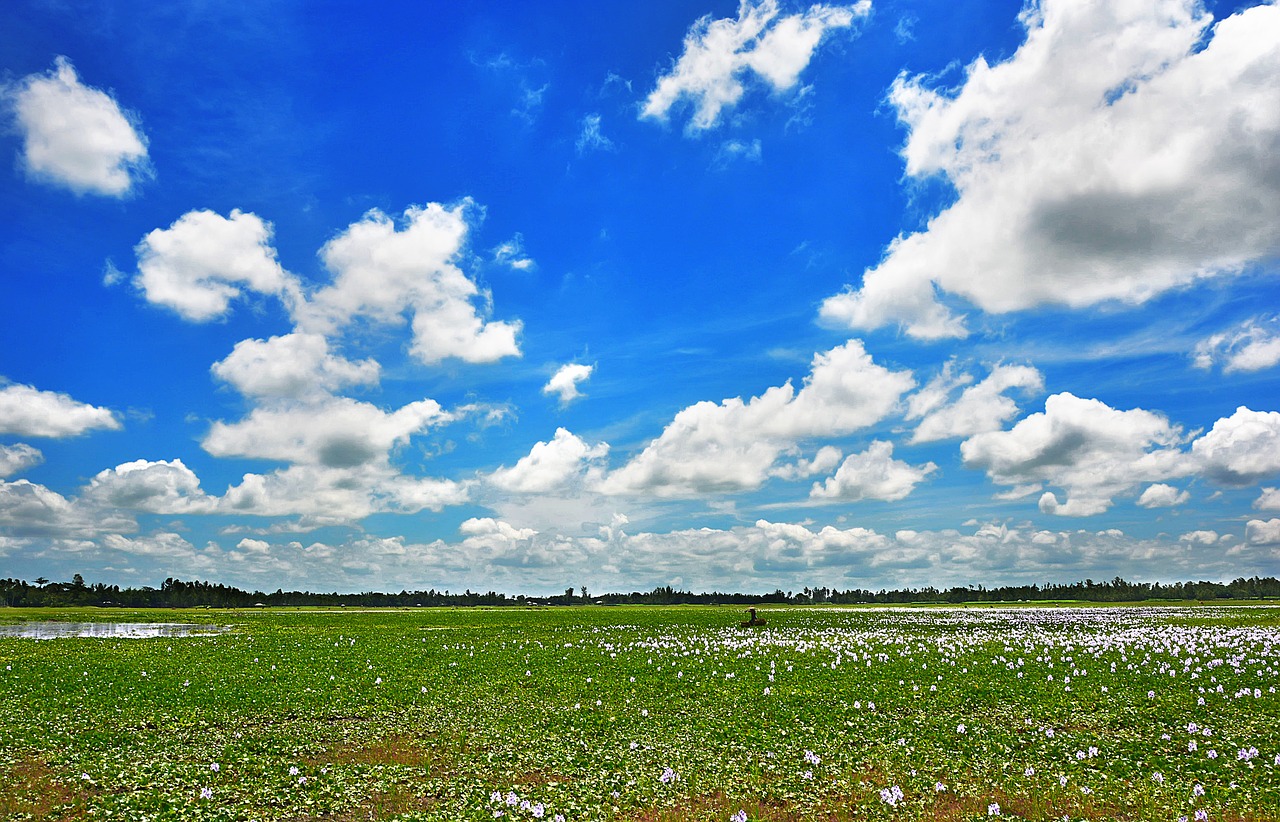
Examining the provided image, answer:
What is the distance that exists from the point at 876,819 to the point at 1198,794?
20.1 feet

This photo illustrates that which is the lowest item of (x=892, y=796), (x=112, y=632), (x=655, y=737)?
(x=112, y=632)

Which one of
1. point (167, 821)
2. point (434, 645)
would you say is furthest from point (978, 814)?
point (434, 645)

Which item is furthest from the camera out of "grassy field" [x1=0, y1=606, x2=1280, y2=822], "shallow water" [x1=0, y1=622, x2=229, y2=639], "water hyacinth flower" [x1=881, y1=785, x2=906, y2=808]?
"shallow water" [x1=0, y1=622, x2=229, y2=639]

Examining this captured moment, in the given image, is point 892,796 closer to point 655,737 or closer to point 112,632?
point 655,737

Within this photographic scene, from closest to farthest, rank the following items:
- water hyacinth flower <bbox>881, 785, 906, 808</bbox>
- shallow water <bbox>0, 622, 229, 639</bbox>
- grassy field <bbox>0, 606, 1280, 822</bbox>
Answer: water hyacinth flower <bbox>881, 785, 906, 808</bbox>, grassy field <bbox>0, 606, 1280, 822</bbox>, shallow water <bbox>0, 622, 229, 639</bbox>

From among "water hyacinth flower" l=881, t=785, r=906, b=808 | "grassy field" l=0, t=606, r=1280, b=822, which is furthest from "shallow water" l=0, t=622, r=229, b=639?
"water hyacinth flower" l=881, t=785, r=906, b=808

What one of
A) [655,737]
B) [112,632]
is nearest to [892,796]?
Result: [655,737]

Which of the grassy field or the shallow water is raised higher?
the grassy field

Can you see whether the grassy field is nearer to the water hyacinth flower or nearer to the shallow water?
the water hyacinth flower

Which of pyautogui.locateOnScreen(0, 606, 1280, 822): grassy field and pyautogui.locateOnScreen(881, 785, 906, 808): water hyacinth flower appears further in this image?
pyautogui.locateOnScreen(0, 606, 1280, 822): grassy field

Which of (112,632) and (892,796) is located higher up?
(892,796)

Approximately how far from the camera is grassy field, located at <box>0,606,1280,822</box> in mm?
12883

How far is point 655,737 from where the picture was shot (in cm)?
1700

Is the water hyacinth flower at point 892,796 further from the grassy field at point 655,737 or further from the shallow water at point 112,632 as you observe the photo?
the shallow water at point 112,632
